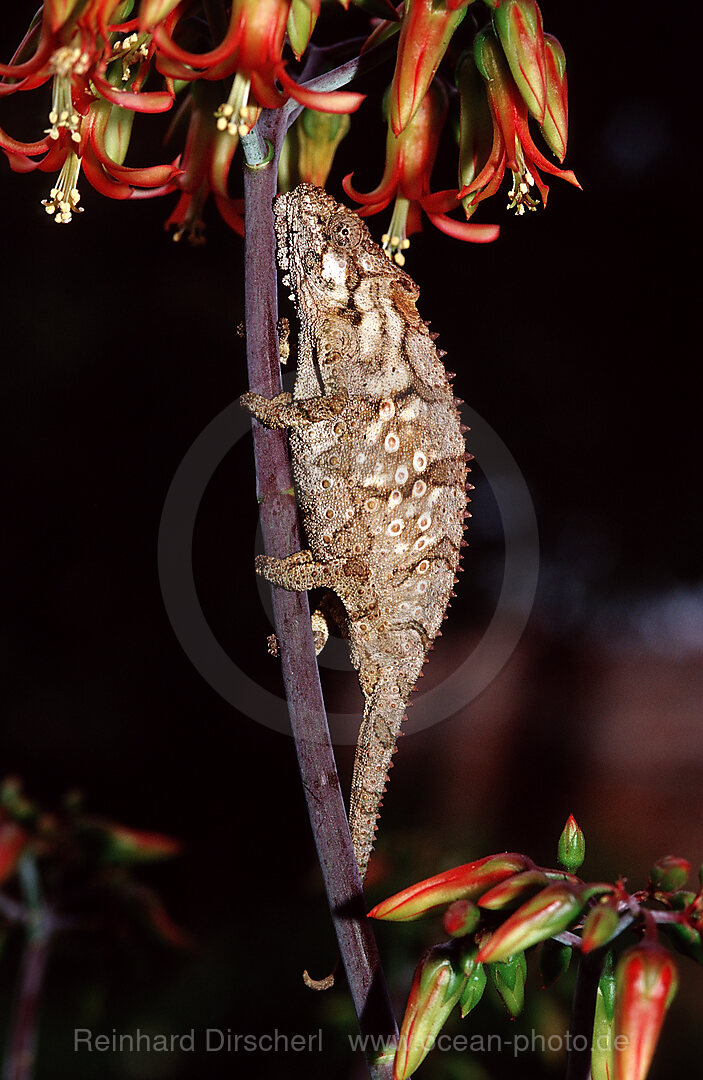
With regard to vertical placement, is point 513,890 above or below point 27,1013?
above

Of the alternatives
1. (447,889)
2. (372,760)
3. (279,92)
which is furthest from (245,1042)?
(279,92)

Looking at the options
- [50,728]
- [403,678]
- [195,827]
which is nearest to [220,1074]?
[195,827]

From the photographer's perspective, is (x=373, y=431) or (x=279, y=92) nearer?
(x=279, y=92)

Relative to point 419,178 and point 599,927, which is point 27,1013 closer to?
point 599,927

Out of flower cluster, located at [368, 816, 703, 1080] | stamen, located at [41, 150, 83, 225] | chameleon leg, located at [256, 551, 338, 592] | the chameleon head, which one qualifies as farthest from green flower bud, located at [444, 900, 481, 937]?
stamen, located at [41, 150, 83, 225]

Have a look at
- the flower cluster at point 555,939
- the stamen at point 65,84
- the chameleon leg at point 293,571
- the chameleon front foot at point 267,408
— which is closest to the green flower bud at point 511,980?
the flower cluster at point 555,939

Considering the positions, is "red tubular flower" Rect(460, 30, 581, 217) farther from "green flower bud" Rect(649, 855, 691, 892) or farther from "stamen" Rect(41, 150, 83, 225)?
"green flower bud" Rect(649, 855, 691, 892)

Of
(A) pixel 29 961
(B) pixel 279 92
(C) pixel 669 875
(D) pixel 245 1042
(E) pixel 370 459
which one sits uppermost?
(B) pixel 279 92

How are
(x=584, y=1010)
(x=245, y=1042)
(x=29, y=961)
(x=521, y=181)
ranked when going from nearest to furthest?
1. (x=584, y=1010)
2. (x=521, y=181)
3. (x=29, y=961)
4. (x=245, y=1042)
